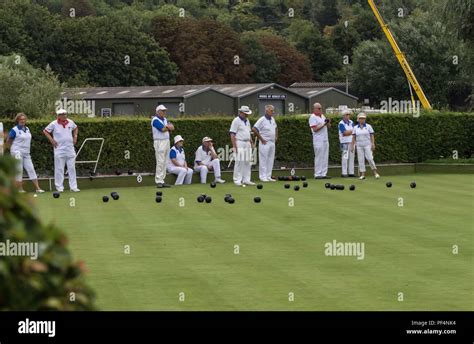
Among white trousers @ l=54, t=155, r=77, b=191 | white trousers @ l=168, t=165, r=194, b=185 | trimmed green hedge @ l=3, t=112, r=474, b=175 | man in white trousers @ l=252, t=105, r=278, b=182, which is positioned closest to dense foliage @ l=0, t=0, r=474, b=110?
trimmed green hedge @ l=3, t=112, r=474, b=175

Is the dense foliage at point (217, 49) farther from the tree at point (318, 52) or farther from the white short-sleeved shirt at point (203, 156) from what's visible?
the white short-sleeved shirt at point (203, 156)

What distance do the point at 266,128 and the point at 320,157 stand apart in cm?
215

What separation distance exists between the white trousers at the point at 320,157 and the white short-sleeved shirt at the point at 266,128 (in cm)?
173

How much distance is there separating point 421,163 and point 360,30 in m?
86.1

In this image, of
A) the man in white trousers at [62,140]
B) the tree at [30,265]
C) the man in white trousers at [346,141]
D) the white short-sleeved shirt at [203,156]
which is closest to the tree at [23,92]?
the white short-sleeved shirt at [203,156]

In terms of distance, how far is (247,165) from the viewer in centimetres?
2811

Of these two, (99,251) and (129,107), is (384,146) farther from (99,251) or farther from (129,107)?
(129,107)

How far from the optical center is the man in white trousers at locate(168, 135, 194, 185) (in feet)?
92.8

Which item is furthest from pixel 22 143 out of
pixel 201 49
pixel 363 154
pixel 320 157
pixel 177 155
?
pixel 201 49

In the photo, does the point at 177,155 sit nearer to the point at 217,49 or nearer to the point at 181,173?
the point at 181,173

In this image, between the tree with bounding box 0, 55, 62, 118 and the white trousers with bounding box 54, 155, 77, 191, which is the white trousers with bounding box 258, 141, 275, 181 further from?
the tree with bounding box 0, 55, 62, 118

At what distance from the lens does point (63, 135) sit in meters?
25.5

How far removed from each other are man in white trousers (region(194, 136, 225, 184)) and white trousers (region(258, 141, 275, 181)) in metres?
1.04

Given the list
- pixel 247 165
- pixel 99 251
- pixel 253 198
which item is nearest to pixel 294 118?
pixel 247 165
